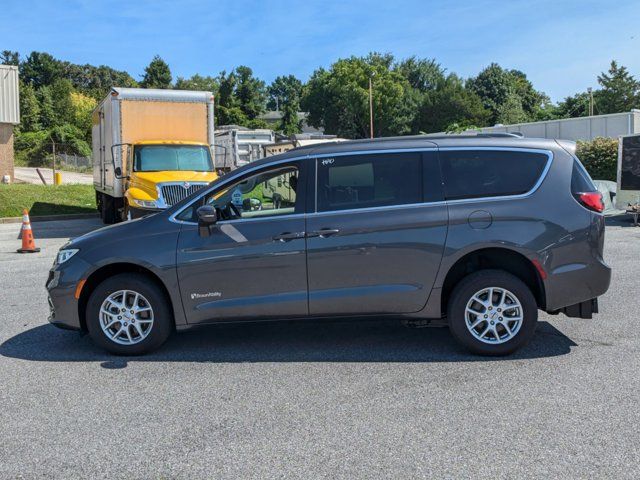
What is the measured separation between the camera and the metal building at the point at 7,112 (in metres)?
31.6

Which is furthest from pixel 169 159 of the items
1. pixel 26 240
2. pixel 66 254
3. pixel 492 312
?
pixel 492 312

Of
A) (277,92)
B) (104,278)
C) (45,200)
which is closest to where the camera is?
(104,278)

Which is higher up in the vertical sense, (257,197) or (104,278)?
(257,197)

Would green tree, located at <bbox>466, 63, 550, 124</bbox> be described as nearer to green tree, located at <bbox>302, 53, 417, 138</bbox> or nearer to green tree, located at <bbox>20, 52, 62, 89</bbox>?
green tree, located at <bbox>302, 53, 417, 138</bbox>

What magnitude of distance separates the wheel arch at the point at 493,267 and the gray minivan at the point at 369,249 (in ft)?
0.04

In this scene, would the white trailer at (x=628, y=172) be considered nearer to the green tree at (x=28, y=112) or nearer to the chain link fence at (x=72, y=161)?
the chain link fence at (x=72, y=161)

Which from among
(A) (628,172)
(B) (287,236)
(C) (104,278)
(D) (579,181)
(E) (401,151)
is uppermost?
(A) (628,172)

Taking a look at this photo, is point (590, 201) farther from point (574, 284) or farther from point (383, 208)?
point (383, 208)

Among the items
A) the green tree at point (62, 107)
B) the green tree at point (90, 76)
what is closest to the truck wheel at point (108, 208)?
the green tree at point (62, 107)

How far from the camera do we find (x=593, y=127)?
26.0 m

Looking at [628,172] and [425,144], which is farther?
[628,172]

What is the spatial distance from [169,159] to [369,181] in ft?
36.1

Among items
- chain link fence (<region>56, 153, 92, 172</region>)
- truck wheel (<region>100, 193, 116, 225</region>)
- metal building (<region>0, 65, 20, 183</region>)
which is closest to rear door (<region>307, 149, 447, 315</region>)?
truck wheel (<region>100, 193, 116, 225</region>)

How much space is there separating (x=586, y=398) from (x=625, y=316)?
2655 mm
